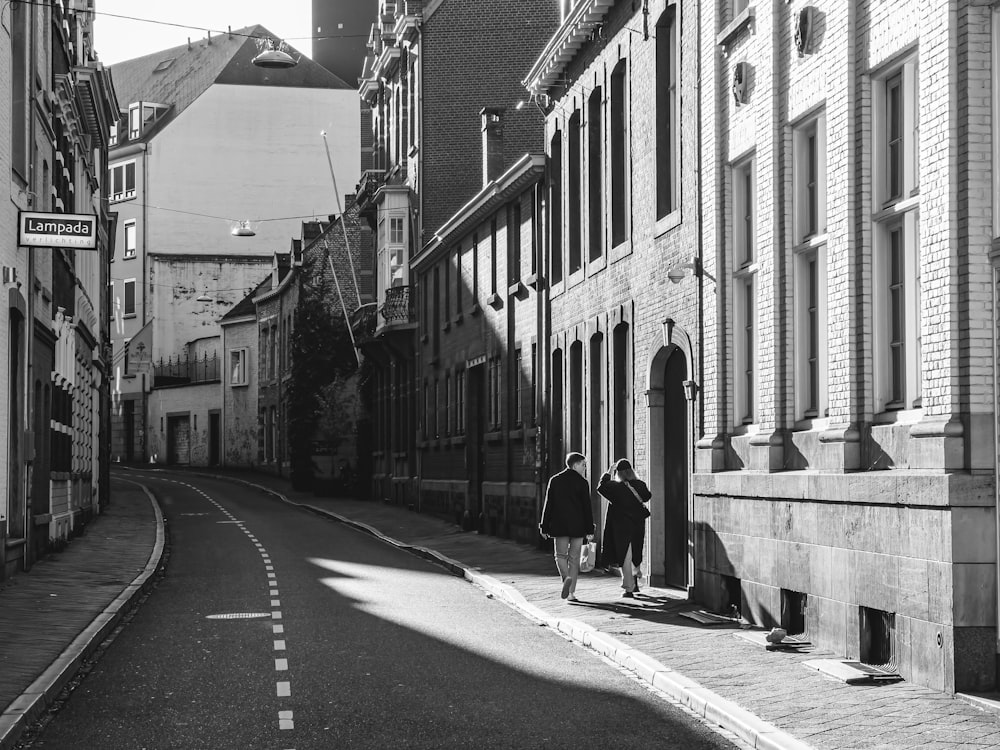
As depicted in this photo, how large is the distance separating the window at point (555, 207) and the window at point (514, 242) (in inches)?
120

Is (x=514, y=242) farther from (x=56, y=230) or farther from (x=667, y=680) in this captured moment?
(x=667, y=680)

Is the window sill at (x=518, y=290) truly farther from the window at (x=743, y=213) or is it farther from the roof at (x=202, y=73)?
the roof at (x=202, y=73)

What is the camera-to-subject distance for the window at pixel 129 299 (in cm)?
7381

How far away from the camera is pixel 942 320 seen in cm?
1098

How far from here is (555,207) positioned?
26391mm

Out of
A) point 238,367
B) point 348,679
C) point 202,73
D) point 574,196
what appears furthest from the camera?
point 202,73

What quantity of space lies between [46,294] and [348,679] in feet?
47.3

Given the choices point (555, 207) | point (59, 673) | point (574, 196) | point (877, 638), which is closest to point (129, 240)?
point (555, 207)

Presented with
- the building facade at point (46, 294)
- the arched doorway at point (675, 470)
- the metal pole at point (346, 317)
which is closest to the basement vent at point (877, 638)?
the arched doorway at point (675, 470)

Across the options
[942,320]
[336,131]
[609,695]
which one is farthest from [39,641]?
[336,131]

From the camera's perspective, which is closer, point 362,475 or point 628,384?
point 628,384

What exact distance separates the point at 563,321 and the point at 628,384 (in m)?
4.52

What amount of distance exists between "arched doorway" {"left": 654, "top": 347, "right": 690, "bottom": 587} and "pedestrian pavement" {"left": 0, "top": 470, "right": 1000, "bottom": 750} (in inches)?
24.9

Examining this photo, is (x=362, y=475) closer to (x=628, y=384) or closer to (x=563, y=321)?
(x=563, y=321)
